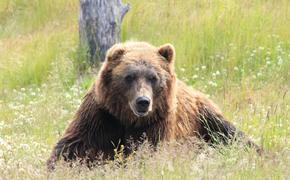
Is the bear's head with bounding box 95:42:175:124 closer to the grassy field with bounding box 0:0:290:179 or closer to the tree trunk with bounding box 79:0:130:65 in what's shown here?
the grassy field with bounding box 0:0:290:179

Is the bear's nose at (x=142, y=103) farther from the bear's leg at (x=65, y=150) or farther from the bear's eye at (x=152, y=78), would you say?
the bear's leg at (x=65, y=150)

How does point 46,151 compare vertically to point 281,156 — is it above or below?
below

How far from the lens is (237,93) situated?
1065 centimetres

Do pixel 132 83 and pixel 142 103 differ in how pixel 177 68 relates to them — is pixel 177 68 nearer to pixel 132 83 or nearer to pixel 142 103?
pixel 132 83

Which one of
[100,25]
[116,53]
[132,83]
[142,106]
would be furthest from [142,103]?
[100,25]

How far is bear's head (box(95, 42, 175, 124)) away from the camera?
23.5 feet

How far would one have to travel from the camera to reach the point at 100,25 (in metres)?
12.7

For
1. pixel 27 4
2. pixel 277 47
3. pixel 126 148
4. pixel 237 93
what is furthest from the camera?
pixel 27 4

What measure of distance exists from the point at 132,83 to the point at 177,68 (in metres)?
4.85

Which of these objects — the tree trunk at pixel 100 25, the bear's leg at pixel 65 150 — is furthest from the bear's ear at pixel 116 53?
the tree trunk at pixel 100 25

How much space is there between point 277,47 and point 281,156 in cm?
646

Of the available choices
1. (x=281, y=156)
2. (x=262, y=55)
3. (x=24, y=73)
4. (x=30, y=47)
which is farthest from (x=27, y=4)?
(x=281, y=156)

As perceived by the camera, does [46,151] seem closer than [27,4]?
Yes

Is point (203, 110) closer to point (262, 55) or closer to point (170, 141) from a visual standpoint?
point (170, 141)
